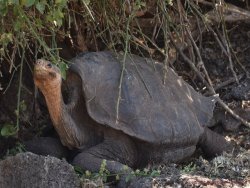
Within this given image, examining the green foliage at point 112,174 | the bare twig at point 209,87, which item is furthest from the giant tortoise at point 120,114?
the bare twig at point 209,87

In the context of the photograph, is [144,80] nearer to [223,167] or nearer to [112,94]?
[112,94]

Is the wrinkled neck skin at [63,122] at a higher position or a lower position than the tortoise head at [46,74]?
lower

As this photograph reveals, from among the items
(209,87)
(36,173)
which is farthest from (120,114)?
(209,87)

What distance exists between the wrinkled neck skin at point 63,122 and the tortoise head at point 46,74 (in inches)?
1.1

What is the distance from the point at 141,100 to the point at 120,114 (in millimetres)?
241

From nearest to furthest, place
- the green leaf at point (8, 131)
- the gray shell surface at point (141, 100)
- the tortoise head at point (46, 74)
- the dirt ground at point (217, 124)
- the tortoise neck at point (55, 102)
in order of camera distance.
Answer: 1. the dirt ground at point (217, 124)
2. the tortoise head at point (46, 74)
3. the tortoise neck at point (55, 102)
4. the green leaf at point (8, 131)
5. the gray shell surface at point (141, 100)

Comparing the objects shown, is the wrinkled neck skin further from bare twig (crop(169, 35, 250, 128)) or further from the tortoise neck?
bare twig (crop(169, 35, 250, 128))

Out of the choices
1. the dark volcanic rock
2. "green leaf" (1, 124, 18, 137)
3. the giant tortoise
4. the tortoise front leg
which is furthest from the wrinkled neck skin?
the dark volcanic rock

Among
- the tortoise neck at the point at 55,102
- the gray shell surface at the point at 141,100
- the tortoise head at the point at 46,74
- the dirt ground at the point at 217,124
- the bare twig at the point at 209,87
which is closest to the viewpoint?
the dirt ground at the point at 217,124

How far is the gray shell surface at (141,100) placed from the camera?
4777 mm

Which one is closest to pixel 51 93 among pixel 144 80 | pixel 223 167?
pixel 144 80

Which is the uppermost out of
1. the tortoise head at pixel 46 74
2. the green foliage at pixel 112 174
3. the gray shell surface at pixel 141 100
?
the tortoise head at pixel 46 74

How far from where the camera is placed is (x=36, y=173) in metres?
3.90

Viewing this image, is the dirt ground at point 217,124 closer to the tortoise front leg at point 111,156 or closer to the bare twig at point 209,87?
the bare twig at point 209,87
